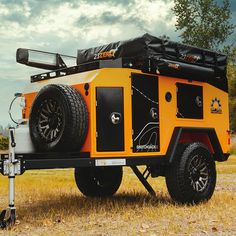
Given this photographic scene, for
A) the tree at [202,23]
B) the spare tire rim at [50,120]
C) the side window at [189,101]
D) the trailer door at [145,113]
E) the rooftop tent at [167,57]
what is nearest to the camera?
the spare tire rim at [50,120]

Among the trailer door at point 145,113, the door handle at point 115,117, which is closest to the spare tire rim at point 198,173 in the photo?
the trailer door at point 145,113

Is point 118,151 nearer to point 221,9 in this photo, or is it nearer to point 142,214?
point 142,214

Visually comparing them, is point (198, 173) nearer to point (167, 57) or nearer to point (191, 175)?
point (191, 175)

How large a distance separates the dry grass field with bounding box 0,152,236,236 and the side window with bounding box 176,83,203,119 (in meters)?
1.66

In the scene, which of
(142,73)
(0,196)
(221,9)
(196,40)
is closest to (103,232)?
(142,73)

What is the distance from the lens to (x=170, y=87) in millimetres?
9344

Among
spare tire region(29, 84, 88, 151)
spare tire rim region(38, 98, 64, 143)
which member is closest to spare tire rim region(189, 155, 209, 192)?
spare tire region(29, 84, 88, 151)

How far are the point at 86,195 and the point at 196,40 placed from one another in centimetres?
3531

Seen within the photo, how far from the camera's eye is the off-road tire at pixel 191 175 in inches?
356

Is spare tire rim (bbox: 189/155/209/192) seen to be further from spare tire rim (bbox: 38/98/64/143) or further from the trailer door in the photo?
spare tire rim (bbox: 38/98/64/143)

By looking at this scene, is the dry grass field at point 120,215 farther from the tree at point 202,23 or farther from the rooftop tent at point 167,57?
the tree at point 202,23

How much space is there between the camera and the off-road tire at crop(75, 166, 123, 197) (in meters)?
10.8

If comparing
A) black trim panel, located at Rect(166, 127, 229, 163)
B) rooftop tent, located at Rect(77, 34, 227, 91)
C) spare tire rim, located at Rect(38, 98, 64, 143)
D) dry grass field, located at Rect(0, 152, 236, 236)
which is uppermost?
rooftop tent, located at Rect(77, 34, 227, 91)

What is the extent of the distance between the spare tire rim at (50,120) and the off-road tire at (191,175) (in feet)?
7.32
